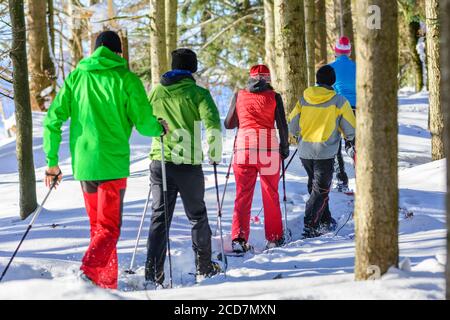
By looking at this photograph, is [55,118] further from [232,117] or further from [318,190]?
[318,190]

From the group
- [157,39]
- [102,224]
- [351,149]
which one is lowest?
[102,224]

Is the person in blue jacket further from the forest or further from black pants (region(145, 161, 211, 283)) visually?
black pants (region(145, 161, 211, 283))

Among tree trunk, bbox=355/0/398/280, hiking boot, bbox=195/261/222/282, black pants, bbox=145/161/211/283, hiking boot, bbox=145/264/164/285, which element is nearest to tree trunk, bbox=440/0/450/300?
tree trunk, bbox=355/0/398/280

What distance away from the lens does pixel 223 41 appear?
24609 millimetres

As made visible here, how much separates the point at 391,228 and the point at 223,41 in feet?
68.5

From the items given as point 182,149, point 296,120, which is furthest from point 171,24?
point 182,149

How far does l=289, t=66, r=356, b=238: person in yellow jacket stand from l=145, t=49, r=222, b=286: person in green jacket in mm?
1781

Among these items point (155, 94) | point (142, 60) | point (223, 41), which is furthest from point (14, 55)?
point (142, 60)

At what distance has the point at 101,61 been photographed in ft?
17.3

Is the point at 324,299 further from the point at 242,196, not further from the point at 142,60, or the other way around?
the point at 142,60

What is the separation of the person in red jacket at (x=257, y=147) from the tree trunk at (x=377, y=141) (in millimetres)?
2782

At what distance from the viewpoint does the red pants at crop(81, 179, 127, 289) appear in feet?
17.4

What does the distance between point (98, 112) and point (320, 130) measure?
120 inches

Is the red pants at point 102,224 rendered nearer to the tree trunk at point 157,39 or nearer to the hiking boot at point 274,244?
the hiking boot at point 274,244
